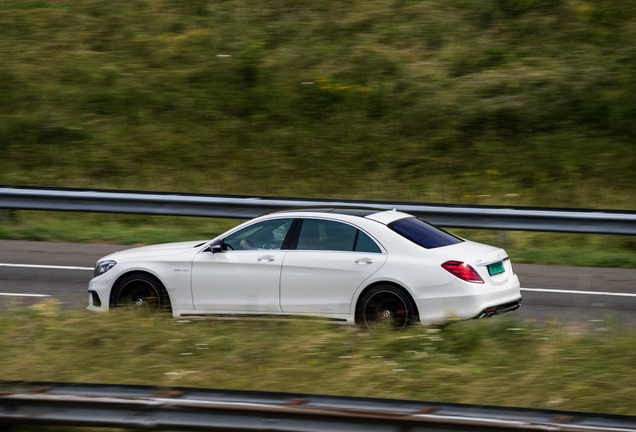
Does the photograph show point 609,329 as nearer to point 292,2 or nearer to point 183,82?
point 183,82

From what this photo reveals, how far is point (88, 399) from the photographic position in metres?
5.16

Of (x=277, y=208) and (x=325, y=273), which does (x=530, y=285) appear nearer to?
(x=325, y=273)

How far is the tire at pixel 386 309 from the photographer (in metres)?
8.15

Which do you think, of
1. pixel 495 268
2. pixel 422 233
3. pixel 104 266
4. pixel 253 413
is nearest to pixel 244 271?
pixel 104 266

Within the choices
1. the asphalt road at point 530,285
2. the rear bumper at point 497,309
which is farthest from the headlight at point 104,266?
the rear bumper at point 497,309

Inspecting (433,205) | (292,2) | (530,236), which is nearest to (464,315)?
(433,205)

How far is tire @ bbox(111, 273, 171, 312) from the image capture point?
9.03 metres

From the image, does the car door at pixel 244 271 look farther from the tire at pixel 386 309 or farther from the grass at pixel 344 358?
the tire at pixel 386 309

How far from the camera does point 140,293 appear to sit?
30.2 ft

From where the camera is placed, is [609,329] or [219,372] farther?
[609,329]

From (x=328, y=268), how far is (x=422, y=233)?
110cm

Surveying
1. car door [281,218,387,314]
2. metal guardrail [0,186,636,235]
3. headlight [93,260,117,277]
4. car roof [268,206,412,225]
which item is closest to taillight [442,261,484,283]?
car door [281,218,387,314]

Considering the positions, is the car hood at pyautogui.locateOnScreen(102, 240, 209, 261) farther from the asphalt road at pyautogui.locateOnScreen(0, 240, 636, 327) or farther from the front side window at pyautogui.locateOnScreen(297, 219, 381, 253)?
the front side window at pyautogui.locateOnScreen(297, 219, 381, 253)

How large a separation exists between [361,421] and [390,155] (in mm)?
13242
